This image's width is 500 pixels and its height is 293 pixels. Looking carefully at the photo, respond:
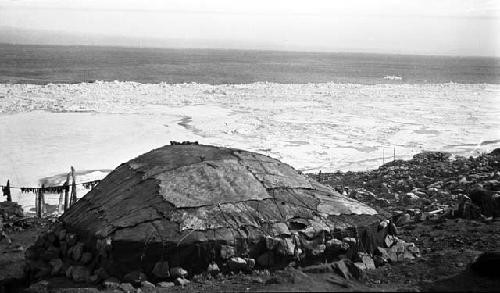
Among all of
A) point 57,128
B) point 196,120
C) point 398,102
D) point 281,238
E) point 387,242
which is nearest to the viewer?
point 281,238

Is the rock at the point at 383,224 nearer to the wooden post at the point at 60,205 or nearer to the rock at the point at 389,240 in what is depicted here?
the rock at the point at 389,240

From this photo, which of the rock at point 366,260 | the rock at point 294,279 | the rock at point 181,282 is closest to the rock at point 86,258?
the rock at point 181,282

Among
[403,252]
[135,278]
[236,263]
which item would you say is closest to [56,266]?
[135,278]

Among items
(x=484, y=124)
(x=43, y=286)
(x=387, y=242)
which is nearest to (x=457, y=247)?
(x=387, y=242)

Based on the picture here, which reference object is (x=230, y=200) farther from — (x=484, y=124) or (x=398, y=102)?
(x=398, y=102)

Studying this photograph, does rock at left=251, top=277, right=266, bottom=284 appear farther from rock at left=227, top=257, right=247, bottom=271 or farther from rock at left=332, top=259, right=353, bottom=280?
rock at left=332, top=259, right=353, bottom=280
